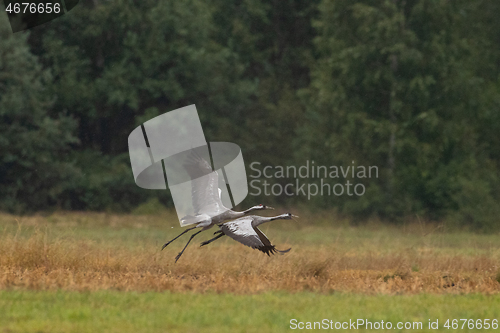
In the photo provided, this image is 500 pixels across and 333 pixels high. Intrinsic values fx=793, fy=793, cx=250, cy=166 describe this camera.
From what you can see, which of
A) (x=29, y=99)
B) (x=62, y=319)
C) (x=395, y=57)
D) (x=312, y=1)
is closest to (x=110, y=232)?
(x=29, y=99)

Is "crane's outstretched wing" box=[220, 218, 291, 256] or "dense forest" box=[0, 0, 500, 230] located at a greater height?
"crane's outstretched wing" box=[220, 218, 291, 256]

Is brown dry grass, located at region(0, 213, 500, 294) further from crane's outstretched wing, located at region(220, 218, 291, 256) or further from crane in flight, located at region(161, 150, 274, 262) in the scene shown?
crane's outstretched wing, located at region(220, 218, 291, 256)

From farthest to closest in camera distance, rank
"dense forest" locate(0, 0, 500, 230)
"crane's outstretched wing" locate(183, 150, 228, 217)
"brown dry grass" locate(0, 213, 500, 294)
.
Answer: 1. "dense forest" locate(0, 0, 500, 230)
2. "crane's outstretched wing" locate(183, 150, 228, 217)
3. "brown dry grass" locate(0, 213, 500, 294)

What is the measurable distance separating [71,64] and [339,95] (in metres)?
12.4

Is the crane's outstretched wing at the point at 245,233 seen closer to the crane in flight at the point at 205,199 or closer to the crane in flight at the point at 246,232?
the crane in flight at the point at 246,232

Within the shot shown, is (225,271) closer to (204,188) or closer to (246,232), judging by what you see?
(204,188)

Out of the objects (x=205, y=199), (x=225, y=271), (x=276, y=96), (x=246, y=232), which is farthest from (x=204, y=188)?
(x=276, y=96)

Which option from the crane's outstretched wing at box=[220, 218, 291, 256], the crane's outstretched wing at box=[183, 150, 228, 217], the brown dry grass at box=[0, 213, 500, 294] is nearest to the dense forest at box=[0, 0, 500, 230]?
the brown dry grass at box=[0, 213, 500, 294]

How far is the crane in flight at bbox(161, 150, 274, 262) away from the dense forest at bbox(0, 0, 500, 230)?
17.4m

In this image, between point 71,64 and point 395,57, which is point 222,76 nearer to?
point 71,64

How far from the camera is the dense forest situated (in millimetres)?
28953

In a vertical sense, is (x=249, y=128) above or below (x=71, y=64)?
below

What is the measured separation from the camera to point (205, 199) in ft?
38.5

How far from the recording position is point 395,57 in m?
29.3
